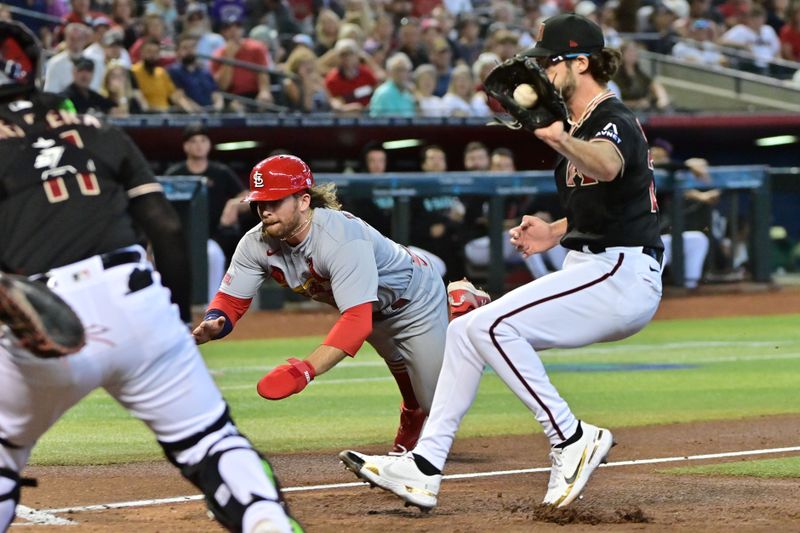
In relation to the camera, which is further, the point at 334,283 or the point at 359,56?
the point at 359,56

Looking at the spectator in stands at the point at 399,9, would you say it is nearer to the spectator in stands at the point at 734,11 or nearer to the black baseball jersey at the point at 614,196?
the spectator in stands at the point at 734,11

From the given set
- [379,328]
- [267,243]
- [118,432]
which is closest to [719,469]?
[379,328]

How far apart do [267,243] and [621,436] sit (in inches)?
103

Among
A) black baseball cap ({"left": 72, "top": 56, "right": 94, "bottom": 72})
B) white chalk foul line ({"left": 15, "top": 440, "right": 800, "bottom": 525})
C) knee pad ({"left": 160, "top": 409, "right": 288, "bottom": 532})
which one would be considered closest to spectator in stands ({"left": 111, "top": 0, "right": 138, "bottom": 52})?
black baseball cap ({"left": 72, "top": 56, "right": 94, "bottom": 72})

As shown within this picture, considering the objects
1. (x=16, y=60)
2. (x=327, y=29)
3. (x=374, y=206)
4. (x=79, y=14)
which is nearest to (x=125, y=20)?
(x=79, y=14)

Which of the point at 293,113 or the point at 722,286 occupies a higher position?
the point at 293,113

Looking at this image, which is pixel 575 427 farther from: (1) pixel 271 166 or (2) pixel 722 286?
(2) pixel 722 286

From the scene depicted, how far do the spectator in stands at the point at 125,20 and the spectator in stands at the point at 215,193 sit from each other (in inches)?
99.5

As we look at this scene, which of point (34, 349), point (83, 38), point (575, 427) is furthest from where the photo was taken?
point (83, 38)

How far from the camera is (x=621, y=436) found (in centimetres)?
753

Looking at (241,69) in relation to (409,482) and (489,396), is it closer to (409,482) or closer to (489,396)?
(489,396)

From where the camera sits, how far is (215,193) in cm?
1363

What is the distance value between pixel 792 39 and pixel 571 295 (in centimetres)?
1809

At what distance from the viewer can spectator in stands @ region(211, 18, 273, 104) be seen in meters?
15.9
